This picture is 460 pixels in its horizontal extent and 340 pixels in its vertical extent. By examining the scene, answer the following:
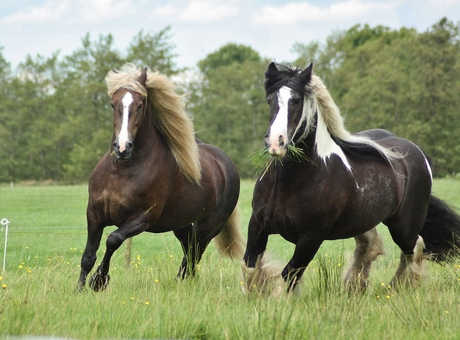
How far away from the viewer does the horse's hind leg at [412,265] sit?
26.2 ft

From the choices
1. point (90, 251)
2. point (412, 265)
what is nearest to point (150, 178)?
point (90, 251)

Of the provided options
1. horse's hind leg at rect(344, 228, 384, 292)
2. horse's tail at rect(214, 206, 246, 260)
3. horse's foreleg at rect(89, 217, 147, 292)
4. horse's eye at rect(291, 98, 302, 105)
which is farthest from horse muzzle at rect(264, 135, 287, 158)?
horse's tail at rect(214, 206, 246, 260)

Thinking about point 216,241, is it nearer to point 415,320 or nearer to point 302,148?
point 302,148

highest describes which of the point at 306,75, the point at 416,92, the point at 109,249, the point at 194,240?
the point at 306,75

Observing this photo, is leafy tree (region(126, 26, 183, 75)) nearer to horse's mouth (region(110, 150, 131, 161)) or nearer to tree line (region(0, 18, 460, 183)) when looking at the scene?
tree line (region(0, 18, 460, 183))

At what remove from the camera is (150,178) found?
740 centimetres

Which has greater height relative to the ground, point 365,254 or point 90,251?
point 90,251

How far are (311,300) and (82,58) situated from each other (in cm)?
5521

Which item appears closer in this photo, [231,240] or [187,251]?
[187,251]

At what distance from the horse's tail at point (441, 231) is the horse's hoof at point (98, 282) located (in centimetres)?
422

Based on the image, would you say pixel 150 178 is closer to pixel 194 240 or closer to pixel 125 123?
pixel 125 123

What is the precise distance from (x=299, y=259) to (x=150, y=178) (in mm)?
1959

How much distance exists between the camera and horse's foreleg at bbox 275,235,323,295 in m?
6.44

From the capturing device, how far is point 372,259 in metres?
8.28
